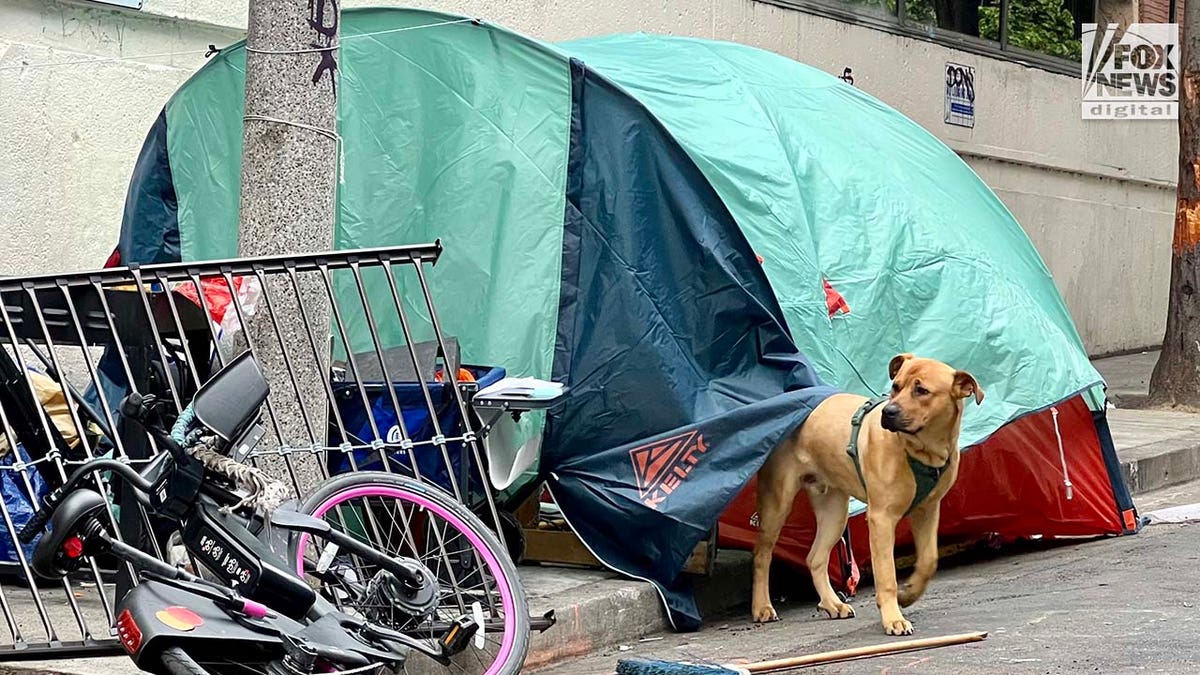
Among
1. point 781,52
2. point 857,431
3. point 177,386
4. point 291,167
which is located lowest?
point 857,431

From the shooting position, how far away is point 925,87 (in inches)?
557

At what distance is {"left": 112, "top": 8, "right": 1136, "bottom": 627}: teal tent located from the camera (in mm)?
6309

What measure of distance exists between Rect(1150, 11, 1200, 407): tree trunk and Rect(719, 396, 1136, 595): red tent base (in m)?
4.43

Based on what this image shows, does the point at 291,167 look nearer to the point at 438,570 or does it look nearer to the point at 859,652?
the point at 438,570

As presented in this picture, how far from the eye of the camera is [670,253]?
6.47 m

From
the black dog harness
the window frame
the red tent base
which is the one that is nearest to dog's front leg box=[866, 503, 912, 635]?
the black dog harness

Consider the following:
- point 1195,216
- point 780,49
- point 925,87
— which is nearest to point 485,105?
point 780,49

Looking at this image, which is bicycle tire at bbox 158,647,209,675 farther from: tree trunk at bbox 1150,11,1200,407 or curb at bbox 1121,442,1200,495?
tree trunk at bbox 1150,11,1200,407

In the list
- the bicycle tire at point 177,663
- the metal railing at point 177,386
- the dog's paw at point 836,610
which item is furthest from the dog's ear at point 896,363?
the bicycle tire at point 177,663

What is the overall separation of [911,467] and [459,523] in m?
1.95

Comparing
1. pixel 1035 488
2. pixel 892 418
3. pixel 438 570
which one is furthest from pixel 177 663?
pixel 1035 488

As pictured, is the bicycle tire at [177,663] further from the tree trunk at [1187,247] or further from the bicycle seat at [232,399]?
the tree trunk at [1187,247]

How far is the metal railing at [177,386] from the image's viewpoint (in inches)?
185

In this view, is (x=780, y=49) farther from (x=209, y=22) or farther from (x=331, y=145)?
(x=331, y=145)
